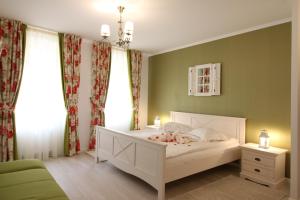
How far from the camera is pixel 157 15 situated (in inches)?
128

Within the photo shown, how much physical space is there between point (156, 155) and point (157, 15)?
7.32ft

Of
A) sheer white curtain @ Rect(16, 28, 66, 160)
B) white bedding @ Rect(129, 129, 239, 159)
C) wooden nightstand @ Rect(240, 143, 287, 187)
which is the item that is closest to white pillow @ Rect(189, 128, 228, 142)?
white bedding @ Rect(129, 129, 239, 159)

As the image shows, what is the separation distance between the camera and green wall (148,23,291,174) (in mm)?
3338

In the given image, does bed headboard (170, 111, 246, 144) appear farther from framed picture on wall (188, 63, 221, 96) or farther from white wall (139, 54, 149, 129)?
white wall (139, 54, 149, 129)

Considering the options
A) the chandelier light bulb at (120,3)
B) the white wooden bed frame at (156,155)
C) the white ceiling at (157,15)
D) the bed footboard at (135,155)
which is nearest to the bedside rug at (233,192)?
the white wooden bed frame at (156,155)

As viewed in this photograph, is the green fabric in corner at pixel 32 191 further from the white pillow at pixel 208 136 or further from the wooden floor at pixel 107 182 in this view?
the white pillow at pixel 208 136

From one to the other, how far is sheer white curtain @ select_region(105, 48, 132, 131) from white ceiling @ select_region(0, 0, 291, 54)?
45.2 inches

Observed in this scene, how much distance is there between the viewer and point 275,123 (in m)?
3.42

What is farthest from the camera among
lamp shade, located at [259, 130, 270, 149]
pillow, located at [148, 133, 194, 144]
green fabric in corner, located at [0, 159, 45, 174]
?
pillow, located at [148, 133, 194, 144]

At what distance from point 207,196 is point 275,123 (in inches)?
70.9

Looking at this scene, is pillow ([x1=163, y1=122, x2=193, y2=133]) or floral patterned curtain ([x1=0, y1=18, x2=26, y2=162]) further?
pillow ([x1=163, y1=122, x2=193, y2=133])

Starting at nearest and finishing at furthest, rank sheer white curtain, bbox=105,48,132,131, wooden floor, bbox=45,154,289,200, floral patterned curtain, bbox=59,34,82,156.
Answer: wooden floor, bbox=45,154,289,200 → floral patterned curtain, bbox=59,34,82,156 → sheer white curtain, bbox=105,48,132,131

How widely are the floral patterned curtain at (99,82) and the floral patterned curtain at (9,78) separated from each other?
1535 mm

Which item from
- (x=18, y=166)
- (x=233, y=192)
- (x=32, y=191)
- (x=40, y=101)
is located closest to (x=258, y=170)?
(x=233, y=192)
